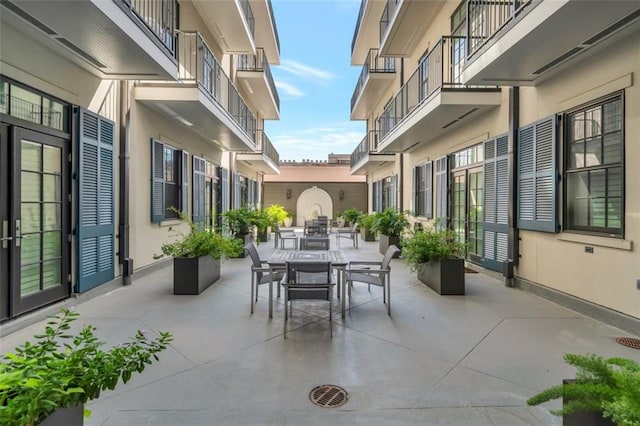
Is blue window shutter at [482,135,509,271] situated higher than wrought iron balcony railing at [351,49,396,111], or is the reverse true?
wrought iron balcony railing at [351,49,396,111]

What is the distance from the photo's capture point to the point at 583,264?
469 cm

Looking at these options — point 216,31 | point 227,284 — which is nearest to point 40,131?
point 227,284

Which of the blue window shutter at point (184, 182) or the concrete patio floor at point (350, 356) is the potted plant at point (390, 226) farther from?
the blue window shutter at point (184, 182)

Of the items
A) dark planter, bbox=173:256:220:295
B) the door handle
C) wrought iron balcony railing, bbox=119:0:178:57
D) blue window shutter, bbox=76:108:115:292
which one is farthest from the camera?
dark planter, bbox=173:256:220:295

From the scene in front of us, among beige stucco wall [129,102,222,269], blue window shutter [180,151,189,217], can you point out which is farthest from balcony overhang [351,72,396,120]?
beige stucco wall [129,102,222,269]

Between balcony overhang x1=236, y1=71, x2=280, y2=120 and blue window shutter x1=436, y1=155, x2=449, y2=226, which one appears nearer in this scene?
blue window shutter x1=436, y1=155, x2=449, y2=226

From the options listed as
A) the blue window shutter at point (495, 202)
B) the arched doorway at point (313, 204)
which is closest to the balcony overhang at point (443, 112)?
the blue window shutter at point (495, 202)

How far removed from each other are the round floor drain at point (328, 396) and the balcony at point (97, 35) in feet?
13.7

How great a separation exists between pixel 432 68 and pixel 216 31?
6.16 metres

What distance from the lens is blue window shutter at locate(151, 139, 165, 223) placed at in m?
7.21

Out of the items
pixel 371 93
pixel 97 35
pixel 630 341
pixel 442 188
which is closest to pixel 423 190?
pixel 442 188

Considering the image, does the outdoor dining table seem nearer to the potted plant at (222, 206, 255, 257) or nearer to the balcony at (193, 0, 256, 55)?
the potted plant at (222, 206, 255, 257)

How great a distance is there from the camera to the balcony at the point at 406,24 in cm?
848

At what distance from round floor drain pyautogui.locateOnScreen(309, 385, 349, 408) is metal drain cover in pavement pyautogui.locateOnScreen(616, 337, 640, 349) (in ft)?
10.3
